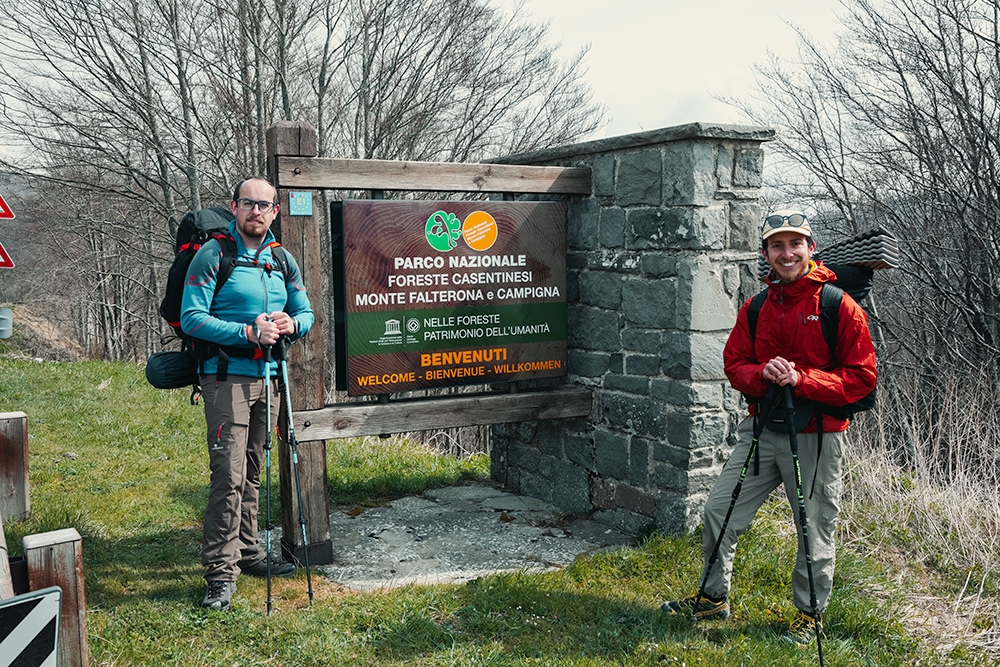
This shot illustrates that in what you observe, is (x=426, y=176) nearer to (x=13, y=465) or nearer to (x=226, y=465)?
(x=226, y=465)

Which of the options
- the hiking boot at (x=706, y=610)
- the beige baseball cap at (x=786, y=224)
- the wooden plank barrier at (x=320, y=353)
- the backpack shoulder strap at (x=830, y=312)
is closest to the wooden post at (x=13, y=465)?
the wooden plank barrier at (x=320, y=353)

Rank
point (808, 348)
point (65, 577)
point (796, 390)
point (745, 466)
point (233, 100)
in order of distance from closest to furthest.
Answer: point (65, 577)
point (796, 390)
point (808, 348)
point (745, 466)
point (233, 100)

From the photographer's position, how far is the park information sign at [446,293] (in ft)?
16.5

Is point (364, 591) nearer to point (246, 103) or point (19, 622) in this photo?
point (19, 622)

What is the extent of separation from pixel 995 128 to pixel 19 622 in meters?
10.4

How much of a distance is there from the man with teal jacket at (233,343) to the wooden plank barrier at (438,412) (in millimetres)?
624

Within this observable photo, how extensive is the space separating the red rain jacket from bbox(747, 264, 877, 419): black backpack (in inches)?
0.9

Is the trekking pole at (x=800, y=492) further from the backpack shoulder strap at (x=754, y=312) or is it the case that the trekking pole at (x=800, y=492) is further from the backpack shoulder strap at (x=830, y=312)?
the backpack shoulder strap at (x=754, y=312)

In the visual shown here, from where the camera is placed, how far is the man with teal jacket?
13.4 ft

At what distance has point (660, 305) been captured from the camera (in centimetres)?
519

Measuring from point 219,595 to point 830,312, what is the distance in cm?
328

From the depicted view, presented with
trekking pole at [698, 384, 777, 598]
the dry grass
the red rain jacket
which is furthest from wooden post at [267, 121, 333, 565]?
the dry grass

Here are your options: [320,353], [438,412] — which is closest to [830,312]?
[438,412]

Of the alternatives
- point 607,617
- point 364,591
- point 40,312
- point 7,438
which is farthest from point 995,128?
point 40,312
